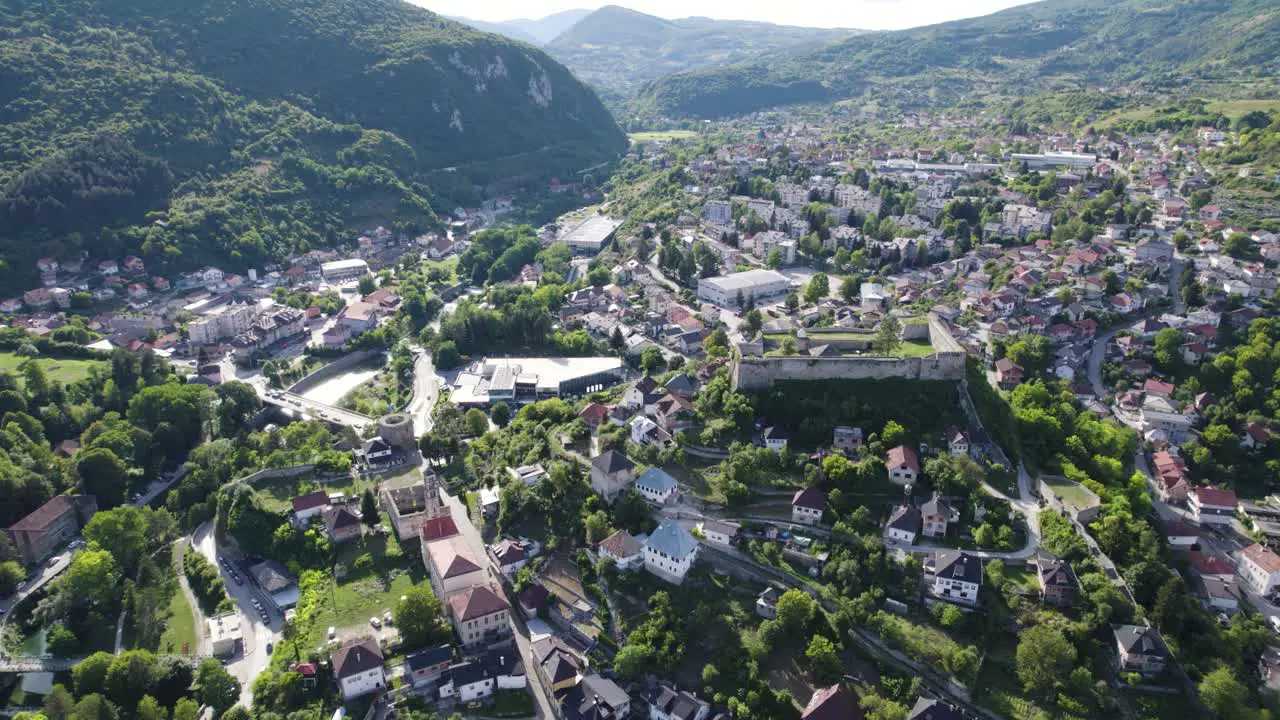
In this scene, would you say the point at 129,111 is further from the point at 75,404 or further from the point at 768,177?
the point at 768,177

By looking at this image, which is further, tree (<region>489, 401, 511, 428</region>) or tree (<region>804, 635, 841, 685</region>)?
tree (<region>489, 401, 511, 428</region>)

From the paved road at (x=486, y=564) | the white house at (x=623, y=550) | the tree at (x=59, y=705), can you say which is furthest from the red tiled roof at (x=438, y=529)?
the tree at (x=59, y=705)

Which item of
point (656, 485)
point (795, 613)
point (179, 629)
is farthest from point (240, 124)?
point (795, 613)

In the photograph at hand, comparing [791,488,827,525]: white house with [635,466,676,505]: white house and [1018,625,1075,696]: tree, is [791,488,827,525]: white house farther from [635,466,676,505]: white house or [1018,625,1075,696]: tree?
[1018,625,1075,696]: tree

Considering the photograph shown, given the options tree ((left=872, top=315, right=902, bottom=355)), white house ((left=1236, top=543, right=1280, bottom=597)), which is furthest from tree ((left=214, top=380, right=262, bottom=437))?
white house ((left=1236, top=543, right=1280, bottom=597))

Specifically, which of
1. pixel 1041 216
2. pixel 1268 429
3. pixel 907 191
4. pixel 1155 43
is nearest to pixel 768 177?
pixel 907 191
